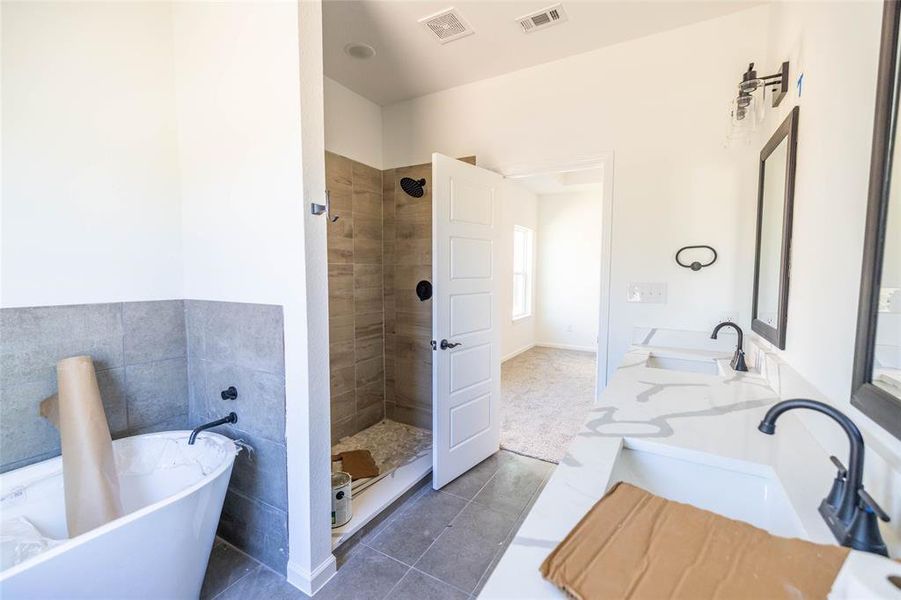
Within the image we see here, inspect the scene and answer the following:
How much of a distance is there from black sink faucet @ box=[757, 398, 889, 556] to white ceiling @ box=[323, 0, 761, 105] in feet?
7.39

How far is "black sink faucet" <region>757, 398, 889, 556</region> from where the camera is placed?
608mm

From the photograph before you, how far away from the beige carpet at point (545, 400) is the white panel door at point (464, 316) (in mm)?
407

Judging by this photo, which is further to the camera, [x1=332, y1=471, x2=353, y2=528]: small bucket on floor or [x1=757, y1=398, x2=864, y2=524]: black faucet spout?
[x1=332, y1=471, x2=353, y2=528]: small bucket on floor

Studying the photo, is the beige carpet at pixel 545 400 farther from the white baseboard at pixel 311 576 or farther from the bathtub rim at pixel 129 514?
the bathtub rim at pixel 129 514

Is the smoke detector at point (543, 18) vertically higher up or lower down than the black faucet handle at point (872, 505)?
higher up

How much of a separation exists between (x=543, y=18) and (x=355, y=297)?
2.24 m

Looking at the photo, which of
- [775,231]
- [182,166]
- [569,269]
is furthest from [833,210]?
[569,269]

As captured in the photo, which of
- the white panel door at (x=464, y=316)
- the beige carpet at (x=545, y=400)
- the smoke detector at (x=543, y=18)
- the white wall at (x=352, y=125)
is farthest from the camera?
the beige carpet at (x=545, y=400)

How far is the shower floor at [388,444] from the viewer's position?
102 inches

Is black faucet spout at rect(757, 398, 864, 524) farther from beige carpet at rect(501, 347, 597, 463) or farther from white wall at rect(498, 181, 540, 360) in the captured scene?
white wall at rect(498, 181, 540, 360)

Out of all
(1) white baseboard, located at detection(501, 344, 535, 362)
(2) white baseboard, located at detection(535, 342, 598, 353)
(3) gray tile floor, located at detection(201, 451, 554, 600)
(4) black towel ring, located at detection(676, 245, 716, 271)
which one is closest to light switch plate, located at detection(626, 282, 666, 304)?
(4) black towel ring, located at detection(676, 245, 716, 271)

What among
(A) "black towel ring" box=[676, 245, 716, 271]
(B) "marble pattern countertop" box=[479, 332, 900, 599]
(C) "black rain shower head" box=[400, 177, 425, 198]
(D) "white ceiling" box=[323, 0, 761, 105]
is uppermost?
(D) "white ceiling" box=[323, 0, 761, 105]

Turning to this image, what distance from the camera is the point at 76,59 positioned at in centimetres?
163

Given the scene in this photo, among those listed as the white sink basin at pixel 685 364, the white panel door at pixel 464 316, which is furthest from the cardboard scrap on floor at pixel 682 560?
the white panel door at pixel 464 316
